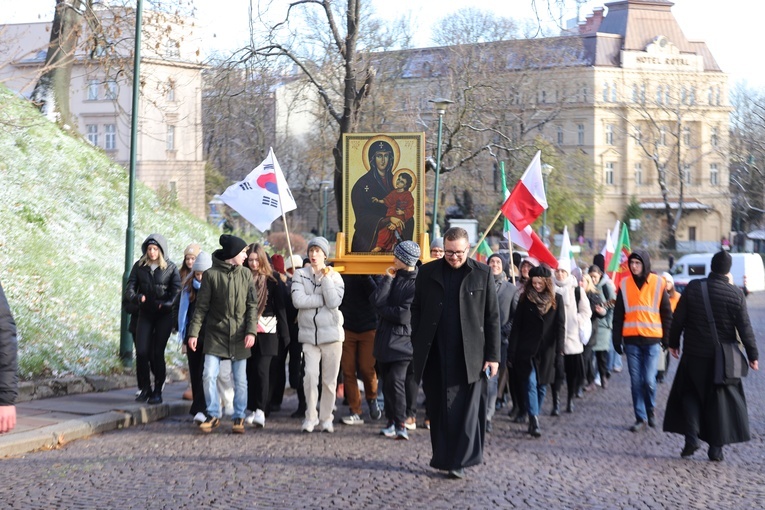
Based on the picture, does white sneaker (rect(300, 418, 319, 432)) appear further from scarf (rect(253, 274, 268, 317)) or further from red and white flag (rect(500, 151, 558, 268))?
red and white flag (rect(500, 151, 558, 268))

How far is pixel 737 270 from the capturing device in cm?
4091

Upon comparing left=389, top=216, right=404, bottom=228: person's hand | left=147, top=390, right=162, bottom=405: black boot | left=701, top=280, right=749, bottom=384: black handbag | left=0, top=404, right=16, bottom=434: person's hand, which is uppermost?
left=389, top=216, right=404, bottom=228: person's hand

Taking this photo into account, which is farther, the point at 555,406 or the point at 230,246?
the point at 555,406

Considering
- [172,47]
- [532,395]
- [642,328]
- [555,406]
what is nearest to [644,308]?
[642,328]

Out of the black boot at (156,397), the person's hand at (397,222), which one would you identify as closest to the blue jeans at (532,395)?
the person's hand at (397,222)

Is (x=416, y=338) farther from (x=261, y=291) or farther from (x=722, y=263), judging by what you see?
(x=722, y=263)

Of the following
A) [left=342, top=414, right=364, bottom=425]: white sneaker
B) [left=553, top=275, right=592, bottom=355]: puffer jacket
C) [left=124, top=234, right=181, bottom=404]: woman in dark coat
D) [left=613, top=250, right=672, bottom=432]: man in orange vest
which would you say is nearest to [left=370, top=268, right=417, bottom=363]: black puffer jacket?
[left=342, top=414, right=364, bottom=425]: white sneaker

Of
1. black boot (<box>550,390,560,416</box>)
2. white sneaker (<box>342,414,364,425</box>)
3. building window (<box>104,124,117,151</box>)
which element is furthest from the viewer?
building window (<box>104,124,117,151</box>)

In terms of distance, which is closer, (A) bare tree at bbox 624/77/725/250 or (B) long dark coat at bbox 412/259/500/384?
(B) long dark coat at bbox 412/259/500/384

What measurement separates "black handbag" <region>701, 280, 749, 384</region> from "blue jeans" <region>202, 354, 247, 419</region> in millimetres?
4339

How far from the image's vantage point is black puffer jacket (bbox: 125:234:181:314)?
38.6ft

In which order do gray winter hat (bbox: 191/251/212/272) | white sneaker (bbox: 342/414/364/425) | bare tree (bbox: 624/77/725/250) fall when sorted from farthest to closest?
1. bare tree (bbox: 624/77/725/250)
2. gray winter hat (bbox: 191/251/212/272)
3. white sneaker (bbox: 342/414/364/425)

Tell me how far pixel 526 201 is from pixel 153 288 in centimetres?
512

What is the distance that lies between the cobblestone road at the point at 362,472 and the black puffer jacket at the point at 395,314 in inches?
32.3
